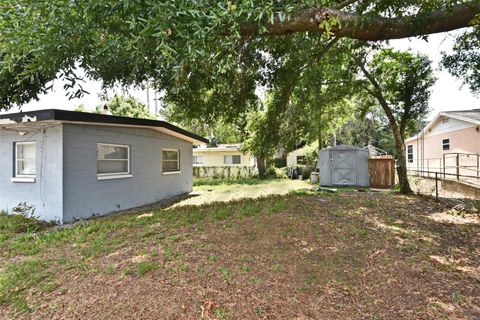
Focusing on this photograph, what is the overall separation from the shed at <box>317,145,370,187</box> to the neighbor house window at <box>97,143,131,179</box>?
34.1ft

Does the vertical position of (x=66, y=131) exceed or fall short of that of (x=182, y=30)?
it falls short

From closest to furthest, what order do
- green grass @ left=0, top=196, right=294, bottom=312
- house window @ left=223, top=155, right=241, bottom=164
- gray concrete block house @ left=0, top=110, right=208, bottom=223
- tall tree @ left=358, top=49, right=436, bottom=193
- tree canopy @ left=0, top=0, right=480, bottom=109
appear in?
tree canopy @ left=0, top=0, right=480, bottom=109, green grass @ left=0, top=196, right=294, bottom=312, gray concrete block house @ left=0, top=110, right=208, bottom=223, tall tree @ left=358, top=49, right=436, bottom=193, house window @ left=223, top=155, right=241, bottom=164

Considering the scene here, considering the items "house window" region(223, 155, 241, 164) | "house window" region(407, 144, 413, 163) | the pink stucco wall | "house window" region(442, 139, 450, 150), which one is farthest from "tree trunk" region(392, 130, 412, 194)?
"house window" region(223, 155, 241, 164)

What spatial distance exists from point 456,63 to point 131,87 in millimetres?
9103

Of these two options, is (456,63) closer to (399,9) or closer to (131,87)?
(399,9)

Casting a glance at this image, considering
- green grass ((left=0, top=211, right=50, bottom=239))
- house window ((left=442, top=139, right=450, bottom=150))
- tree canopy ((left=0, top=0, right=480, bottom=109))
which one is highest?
tree canopy ((left=0, top=0, right=480, bottom=109))

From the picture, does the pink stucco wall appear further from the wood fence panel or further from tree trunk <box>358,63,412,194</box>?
the wood fence panel

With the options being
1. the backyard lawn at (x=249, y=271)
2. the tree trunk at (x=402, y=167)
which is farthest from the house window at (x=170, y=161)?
the tree trunk at (x=402, y=167)

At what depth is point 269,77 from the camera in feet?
26.1

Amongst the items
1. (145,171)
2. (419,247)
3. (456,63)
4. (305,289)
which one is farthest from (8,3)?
(456,63)

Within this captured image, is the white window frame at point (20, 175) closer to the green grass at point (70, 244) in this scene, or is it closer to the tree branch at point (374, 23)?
the green grass at point (70, 244)

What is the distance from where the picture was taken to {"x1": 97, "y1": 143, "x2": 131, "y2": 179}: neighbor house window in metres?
8.09

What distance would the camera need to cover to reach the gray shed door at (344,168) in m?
14.5

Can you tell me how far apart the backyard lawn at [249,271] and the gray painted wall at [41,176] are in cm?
158
